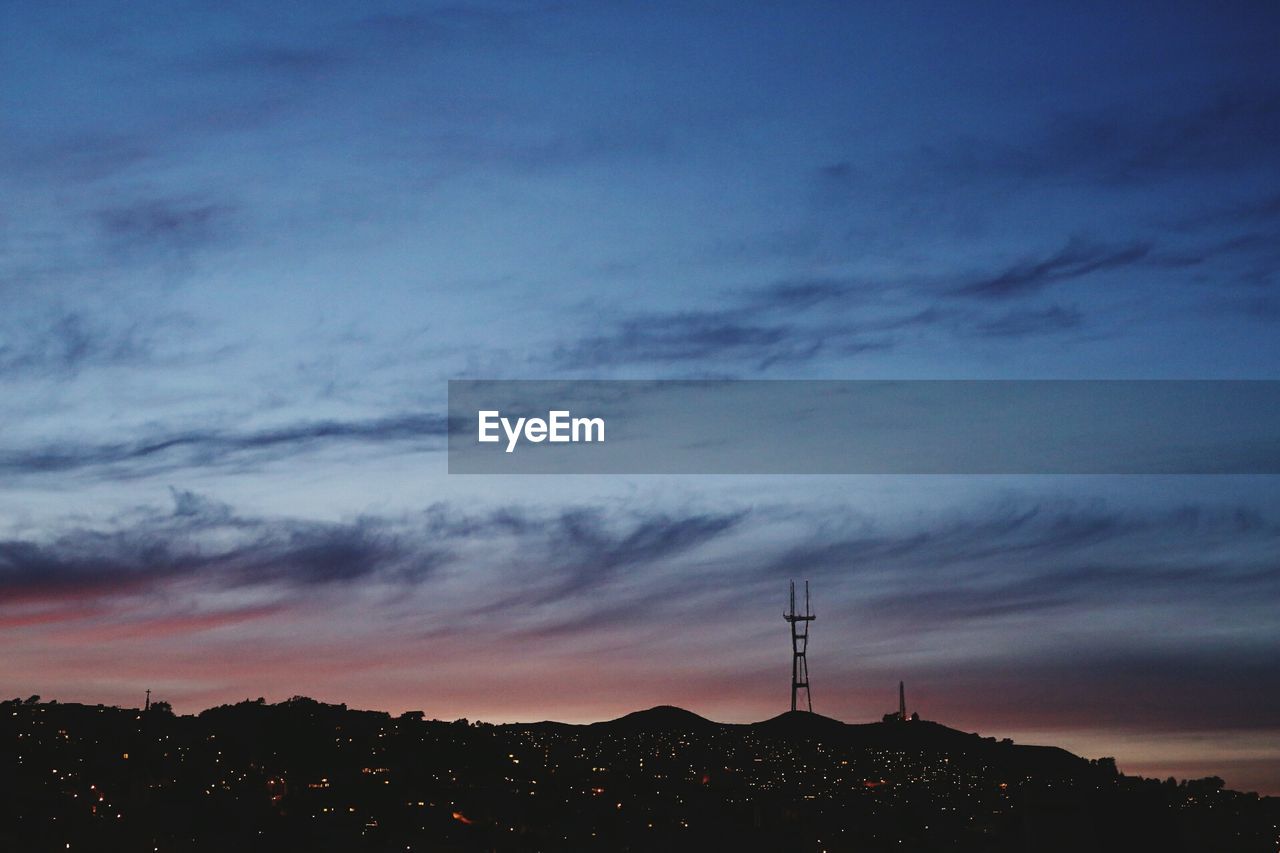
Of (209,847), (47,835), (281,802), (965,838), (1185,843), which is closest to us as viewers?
(47,835)

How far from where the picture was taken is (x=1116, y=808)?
186m

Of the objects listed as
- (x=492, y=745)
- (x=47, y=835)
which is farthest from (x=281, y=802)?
(x=492, y=745)

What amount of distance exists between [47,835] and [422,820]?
3975 centimetres

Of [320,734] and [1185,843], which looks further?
[1185,843]

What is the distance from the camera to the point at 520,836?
12569 centimetres

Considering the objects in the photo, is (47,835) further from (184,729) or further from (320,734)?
(320,734)

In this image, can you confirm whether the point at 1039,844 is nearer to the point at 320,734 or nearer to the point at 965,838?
the point at 965,838

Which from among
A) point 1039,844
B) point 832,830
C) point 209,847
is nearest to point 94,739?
point 209,847

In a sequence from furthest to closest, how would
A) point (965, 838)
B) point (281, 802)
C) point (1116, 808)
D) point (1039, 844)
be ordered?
point (1116, 808)
point (1039, 844)
point (965, 838)
point (281, 802)

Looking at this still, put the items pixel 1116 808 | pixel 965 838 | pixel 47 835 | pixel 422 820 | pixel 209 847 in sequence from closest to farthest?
pixel 47 835
pixel 209 847
pixel 422 820
pixel 965 838
pixel 1116 808

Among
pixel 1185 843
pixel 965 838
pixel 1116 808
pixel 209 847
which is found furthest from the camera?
pixel 1116 808

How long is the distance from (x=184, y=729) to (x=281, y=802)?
21.0 meters

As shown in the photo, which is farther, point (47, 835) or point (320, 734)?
point (320, 734)

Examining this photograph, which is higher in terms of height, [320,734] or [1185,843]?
[320,734]
